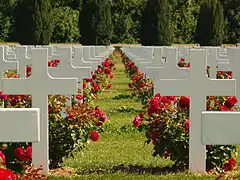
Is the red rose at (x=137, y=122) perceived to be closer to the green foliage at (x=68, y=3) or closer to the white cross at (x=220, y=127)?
the white cross at (x=220, y=127)

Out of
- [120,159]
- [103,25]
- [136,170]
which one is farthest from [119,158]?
[103,25]

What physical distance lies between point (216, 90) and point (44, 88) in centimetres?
129

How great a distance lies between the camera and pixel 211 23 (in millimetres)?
40906

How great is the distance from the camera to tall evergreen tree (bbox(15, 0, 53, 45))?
39.3 meters

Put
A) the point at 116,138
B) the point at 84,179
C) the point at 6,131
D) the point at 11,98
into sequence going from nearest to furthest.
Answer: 1. the point at 6,131
2. the point at 84,179
3. the point at 11,98
4. the point at 116,138

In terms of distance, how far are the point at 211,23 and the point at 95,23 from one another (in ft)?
20.8

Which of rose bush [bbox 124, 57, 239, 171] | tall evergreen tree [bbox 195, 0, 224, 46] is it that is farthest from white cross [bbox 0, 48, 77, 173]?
tall evergreen tree [bbox 195, 0, 224, 46]

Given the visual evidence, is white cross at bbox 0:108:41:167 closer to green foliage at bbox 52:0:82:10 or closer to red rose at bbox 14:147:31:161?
red rose at bbox 14:147:31:161

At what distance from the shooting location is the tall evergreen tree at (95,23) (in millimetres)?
42875

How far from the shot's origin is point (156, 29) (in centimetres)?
4188

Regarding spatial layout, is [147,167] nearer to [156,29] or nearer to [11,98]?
[11,98]

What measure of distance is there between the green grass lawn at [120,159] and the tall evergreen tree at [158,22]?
1160 inches

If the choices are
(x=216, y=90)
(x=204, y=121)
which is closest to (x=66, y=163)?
(x=216, y=90)

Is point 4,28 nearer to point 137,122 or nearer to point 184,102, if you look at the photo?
point 137,122
